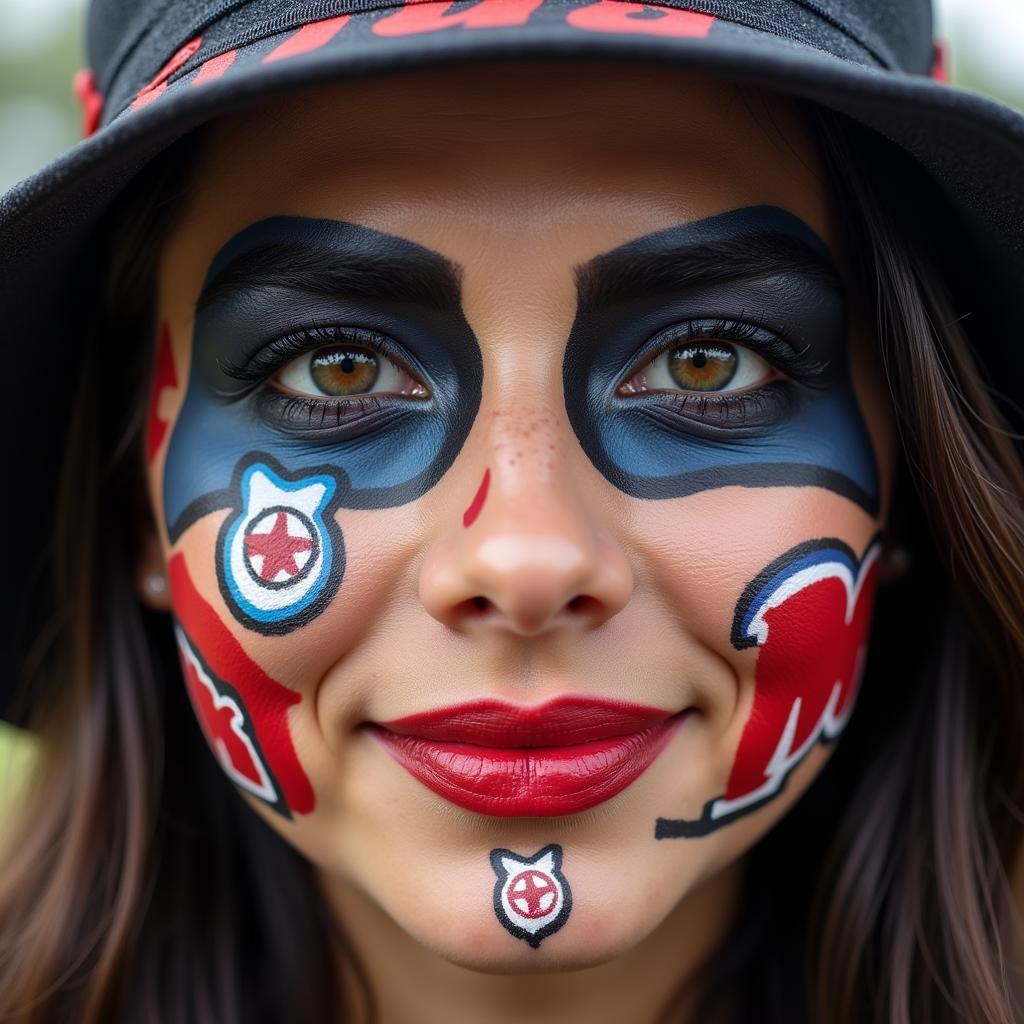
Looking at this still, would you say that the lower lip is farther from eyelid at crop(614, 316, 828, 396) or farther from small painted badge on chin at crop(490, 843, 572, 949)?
eyelid at crop(614, 316, 828, 396)

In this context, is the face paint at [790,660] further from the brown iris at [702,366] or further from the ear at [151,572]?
the ear at [151,572]

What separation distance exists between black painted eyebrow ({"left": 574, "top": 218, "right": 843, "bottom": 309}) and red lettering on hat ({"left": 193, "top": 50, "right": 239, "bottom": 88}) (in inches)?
19.4

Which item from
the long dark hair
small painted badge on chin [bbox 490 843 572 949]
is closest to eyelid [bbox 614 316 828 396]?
the long dark hair

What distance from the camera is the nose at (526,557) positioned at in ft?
4.31

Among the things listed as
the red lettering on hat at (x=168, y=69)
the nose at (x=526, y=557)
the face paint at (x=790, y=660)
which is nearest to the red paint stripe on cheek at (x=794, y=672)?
the face paint at (x=790, y=660)

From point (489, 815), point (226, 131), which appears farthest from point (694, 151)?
point (489, 815)

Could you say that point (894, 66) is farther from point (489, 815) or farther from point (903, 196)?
point (489, 815)

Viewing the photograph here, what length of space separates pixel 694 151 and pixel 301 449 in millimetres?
638

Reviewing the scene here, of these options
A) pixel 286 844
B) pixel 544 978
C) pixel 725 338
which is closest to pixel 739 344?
pixel 725 338

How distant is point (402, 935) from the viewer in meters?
1.79

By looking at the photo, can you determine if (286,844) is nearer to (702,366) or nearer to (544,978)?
(544,978)

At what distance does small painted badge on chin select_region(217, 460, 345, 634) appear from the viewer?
4.85 ft

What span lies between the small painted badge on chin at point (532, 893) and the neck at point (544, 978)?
0.91ft

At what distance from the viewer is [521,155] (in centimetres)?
142
